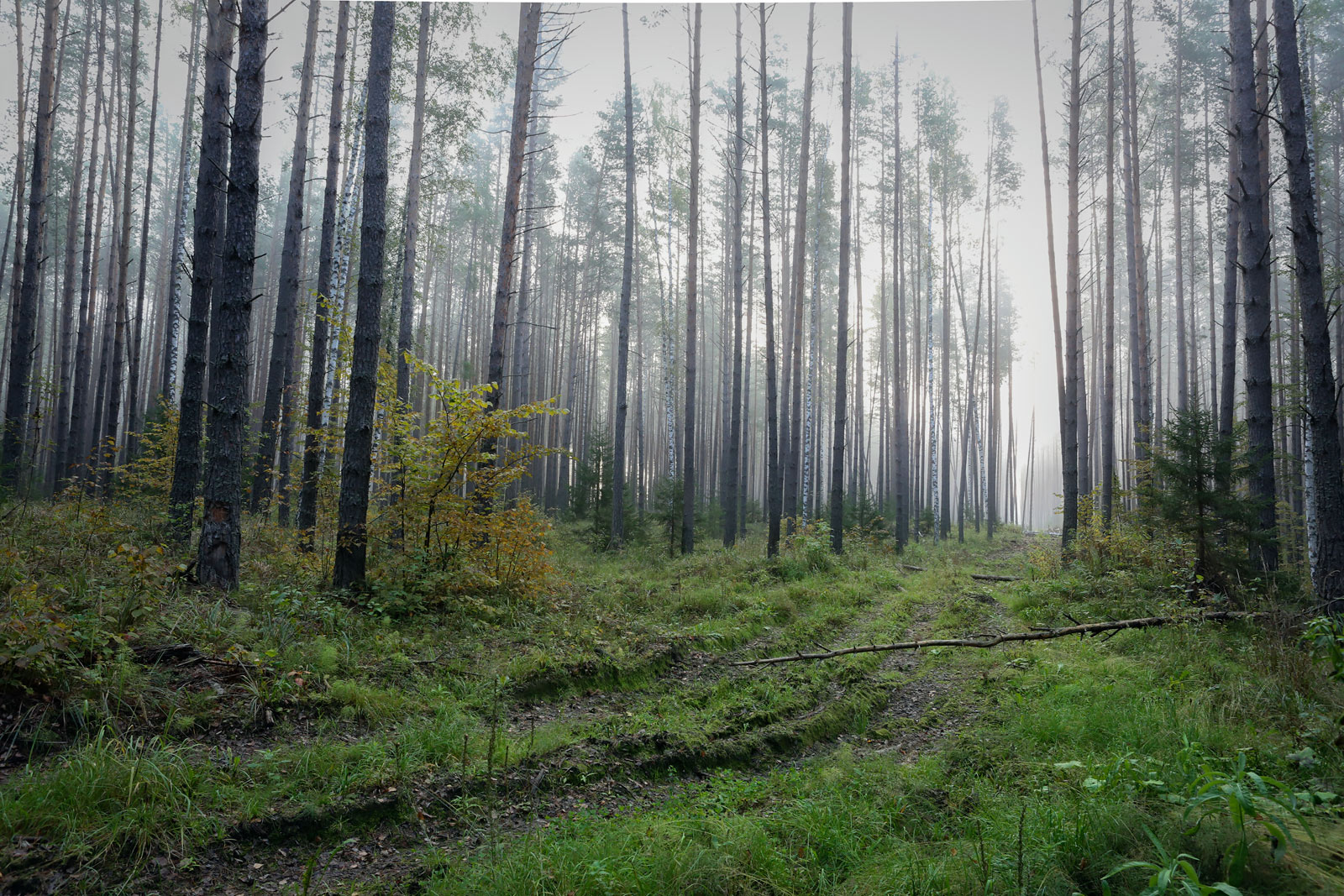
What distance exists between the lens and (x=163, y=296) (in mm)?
30938

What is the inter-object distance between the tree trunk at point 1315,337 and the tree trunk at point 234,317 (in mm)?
10271

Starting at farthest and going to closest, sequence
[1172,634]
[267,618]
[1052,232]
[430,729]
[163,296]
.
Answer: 1. [163,296]
2. [1052,232]
3. [1172,634]
4. [267,618]
5. [430,729]

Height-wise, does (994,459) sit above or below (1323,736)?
above

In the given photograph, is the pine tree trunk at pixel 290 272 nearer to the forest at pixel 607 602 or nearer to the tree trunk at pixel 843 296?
the forest at pixel 607 602

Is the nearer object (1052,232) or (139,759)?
(139,759)

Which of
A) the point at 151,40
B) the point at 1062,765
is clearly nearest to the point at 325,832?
the point at 1062,765

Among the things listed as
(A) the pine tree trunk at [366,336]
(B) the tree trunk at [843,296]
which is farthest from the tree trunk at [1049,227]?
(A) the pine tree trunk at [366,336]

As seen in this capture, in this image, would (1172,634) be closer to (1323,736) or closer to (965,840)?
(1323,736)

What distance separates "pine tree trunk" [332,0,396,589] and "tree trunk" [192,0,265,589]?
1.00 m

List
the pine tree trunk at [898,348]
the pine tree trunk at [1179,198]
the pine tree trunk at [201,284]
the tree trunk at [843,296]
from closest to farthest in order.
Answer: the pine tree trunk at [201,284]
the tree trunk at [843,296]
the pine tree trunk at [1179,198]
the pine tree trunk at [898,348]

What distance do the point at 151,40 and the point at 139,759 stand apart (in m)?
24.0

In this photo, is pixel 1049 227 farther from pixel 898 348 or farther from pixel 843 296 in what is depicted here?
pixel 898 348

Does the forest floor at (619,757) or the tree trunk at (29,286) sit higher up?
the tree trunk at (29,286)

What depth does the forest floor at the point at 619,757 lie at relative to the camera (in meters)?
2.44
